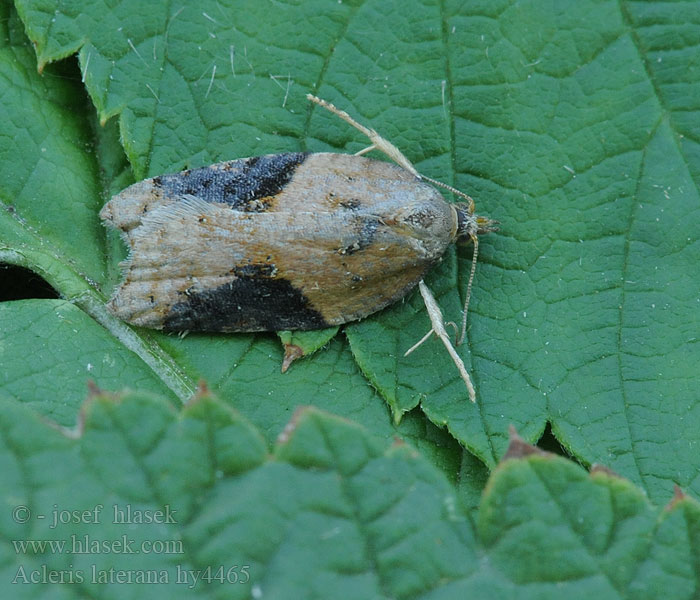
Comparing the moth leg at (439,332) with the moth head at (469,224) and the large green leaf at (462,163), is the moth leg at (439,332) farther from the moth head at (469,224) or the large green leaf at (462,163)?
the moth head at (469,224)

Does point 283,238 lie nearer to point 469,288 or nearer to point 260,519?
point 469,288

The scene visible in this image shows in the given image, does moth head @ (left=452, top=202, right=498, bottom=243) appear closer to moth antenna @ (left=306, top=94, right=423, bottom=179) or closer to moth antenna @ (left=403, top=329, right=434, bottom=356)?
moth antenna @ (left=306, top=94, right=423, bottom=179)

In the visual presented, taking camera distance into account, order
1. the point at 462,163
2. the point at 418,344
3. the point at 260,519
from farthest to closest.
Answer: the point at 462,163 < the point at 418,344 < the point at 260,519

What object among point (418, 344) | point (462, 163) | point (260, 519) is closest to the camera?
point (260, 519)

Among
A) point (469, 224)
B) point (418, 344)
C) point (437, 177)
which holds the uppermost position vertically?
point (437, 177)

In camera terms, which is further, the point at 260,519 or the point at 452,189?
the point at 452,189

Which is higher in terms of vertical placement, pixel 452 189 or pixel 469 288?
pixel 452 189

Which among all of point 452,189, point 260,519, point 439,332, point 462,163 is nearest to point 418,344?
point 439,332
